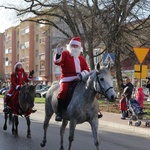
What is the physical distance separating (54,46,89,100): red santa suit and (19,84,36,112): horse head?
3241 mm

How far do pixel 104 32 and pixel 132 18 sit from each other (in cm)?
232

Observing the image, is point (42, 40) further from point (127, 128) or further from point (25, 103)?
point (25, 103)

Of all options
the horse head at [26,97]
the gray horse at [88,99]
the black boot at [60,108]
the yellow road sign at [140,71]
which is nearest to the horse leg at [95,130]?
the gray horse at [88,99]

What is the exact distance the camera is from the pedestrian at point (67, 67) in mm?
7480

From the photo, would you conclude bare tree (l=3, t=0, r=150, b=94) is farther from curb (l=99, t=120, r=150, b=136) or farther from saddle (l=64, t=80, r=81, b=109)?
saddle (l=64, t=80, r=81, b=109)

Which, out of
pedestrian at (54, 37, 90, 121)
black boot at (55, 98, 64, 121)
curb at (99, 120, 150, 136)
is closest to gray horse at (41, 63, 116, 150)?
black boot at (55, 98, 64, 121)

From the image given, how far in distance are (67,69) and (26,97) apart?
11.5 feet

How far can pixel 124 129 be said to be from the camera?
13.4 meters

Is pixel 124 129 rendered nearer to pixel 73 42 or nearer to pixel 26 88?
pixel 26 88

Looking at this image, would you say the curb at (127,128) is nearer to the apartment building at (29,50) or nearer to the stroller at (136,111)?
the stroller at (136,111)

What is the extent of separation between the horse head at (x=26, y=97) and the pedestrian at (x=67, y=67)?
322cm

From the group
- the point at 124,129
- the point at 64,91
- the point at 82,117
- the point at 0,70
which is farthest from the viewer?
the point at 0,70

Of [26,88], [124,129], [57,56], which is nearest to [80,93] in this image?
[57,56]

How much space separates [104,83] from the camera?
21.5ft
